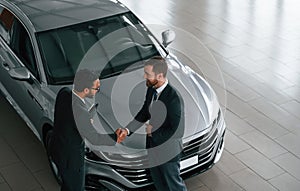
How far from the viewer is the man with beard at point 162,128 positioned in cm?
403

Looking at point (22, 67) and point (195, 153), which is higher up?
point (22, 67)

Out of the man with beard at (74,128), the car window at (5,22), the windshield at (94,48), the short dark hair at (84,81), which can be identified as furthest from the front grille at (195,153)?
the car window at (5,22)

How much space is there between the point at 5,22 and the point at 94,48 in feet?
3.60

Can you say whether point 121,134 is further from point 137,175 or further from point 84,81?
point 84,81

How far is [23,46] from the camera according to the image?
16.5 ft

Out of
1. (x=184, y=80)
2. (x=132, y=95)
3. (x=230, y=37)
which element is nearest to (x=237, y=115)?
(x=184, y=80)

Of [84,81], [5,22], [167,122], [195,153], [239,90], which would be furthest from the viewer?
[239,90]

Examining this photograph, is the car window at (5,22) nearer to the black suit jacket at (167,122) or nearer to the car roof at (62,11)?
the car roof at (62,11)

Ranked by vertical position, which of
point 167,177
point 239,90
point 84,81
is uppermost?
point 84,81

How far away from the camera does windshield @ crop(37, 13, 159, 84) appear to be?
4.74 metres

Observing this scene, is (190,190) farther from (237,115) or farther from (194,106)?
(237,115)

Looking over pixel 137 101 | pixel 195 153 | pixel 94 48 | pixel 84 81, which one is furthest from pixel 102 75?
pixel 195 153

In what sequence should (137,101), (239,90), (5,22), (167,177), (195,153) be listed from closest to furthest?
(167,177) → (195,153) → (137,101) → (5,22) → (239,90)

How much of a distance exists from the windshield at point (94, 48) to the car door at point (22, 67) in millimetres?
176
